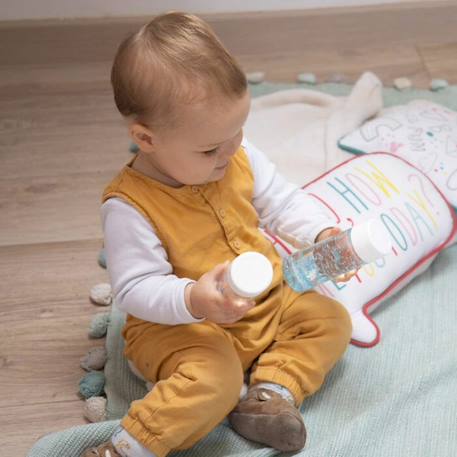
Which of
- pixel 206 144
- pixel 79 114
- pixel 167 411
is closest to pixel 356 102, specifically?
pixel 79 114

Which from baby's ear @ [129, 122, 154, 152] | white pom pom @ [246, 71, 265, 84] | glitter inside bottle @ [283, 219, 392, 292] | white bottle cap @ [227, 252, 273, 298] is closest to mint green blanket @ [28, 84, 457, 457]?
glitter inside bottle @ [283, 219, 392, 292]

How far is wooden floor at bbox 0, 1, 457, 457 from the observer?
1.16m

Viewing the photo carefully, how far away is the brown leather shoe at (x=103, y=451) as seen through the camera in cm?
93

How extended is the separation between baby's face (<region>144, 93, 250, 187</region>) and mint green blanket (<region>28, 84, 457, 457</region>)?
370 millimetres

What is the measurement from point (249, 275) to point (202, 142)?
18 centimetres

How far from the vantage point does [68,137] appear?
161 centimetres

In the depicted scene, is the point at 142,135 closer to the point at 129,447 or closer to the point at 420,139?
the point at 129,447

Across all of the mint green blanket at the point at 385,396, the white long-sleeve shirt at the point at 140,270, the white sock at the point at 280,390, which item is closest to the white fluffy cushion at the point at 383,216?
the mint green blanket at the point at 385,396

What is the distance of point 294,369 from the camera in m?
1.01

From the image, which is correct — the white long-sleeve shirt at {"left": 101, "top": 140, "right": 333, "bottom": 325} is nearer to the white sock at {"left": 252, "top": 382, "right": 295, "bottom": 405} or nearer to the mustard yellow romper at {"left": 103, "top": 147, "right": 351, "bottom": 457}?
the mustard yellow romper at {"left": 103, "top": 147, "right": 351, "bottom": 457}

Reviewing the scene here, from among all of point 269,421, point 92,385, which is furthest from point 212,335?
point 92,385

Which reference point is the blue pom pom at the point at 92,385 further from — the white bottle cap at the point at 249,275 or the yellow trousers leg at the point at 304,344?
the white bottle cap at the point at 249,275

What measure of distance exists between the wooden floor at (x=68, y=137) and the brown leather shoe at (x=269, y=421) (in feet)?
0.91

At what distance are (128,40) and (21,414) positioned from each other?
604mm
